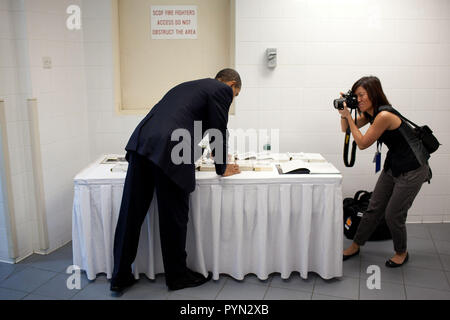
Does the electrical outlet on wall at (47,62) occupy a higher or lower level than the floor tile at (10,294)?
higher

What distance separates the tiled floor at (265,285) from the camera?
3104mm

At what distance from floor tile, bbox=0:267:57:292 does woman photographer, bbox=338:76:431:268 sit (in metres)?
2.48

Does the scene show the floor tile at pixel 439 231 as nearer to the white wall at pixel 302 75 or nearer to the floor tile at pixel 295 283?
the white wall at pixel 302 75

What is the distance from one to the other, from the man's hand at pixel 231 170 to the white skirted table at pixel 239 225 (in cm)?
4

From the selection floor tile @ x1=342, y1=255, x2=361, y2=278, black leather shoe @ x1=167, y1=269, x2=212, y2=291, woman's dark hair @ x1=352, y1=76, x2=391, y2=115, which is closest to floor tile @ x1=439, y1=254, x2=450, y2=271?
floor tile @ x1=342, y1=255, x2=361, y2=278

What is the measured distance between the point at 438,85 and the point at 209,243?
2.65 meters

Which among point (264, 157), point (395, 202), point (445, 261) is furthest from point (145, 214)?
point (445, 261)

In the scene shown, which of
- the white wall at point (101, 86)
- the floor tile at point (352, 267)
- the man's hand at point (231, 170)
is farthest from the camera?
the white wall at point (101, 86)

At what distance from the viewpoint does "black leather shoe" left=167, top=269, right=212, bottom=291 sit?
3172 mm

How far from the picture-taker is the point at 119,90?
4.39m

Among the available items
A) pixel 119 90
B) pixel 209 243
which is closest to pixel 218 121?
pixel 209 243

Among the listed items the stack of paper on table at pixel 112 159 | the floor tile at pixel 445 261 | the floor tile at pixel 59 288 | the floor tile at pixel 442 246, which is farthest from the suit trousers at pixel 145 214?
the floor tile at pixel 442 246

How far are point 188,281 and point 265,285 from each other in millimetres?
543

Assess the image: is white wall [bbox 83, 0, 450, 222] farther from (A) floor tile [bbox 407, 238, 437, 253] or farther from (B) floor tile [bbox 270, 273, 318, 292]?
(B) floor tile [bbox 270, 273, 318, 292]
